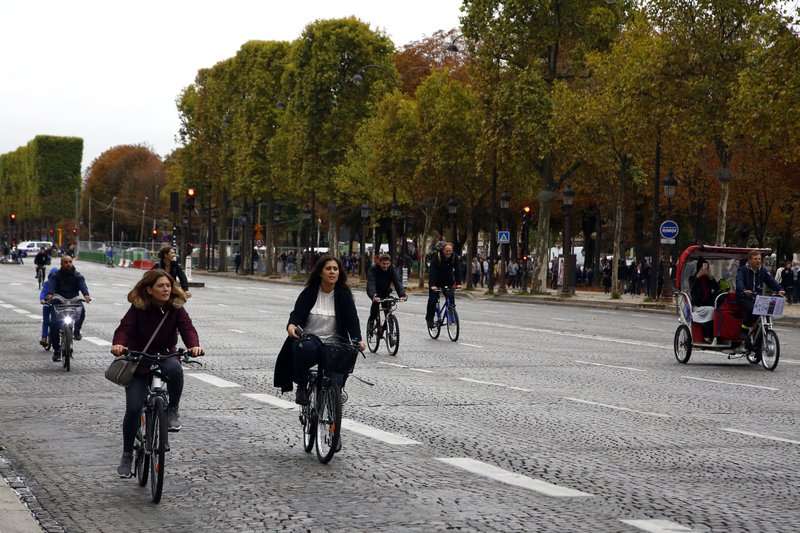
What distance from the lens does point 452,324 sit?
1016 inches

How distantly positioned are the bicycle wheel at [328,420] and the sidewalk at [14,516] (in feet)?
7.35

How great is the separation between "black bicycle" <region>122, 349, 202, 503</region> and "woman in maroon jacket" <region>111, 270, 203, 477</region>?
0.17 ft

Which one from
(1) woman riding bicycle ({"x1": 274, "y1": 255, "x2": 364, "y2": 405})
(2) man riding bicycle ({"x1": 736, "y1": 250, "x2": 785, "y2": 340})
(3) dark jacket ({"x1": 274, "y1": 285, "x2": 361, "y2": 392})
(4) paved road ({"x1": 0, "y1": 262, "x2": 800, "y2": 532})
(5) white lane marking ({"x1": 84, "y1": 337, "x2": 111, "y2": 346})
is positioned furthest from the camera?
(5) white lane marking ({"x1": 84, "y1": 337, "x2": 111, "y2": 346})

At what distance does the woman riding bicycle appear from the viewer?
33.6 ft

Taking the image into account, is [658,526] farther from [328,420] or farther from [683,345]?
[683,345]

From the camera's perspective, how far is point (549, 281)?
81000 millimetres

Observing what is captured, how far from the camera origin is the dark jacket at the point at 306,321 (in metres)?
10.4

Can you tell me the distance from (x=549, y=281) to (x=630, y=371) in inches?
2444

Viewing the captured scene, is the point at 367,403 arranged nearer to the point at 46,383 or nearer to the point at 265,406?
the point at 265,406

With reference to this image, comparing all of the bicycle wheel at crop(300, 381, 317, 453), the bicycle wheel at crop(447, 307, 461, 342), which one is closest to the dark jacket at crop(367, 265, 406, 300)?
the bicycle wheel at crop(447, 307, 461, 342)

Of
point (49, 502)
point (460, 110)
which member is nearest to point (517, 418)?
point (49, 502)

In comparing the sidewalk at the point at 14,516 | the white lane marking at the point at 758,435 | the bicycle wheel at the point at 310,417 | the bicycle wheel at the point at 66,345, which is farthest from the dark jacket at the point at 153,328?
the bicycle wheel at the point at 66,345

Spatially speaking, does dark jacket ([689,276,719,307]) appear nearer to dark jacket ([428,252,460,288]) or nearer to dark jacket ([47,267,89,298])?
dark jacket ([428,252,460,288])

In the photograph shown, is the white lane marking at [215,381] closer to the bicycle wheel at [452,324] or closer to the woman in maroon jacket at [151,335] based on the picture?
the woman in maroon jacket at [151,335]
